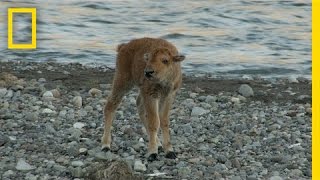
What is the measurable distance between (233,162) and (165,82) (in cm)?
133

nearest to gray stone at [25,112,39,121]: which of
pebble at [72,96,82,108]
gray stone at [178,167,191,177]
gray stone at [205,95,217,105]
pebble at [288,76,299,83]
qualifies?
pebble at [72,96,82,108]

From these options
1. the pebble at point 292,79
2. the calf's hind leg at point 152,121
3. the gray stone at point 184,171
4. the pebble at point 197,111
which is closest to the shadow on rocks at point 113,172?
the gray stone at point 184,171

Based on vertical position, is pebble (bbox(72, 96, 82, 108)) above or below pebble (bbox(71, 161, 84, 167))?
below

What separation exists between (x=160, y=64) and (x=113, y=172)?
1565mm

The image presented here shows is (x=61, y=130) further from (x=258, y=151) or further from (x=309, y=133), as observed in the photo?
(x=309, y=133)

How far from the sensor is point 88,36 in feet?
78.8

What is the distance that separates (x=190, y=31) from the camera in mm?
24844

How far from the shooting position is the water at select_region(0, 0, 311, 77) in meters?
20.5

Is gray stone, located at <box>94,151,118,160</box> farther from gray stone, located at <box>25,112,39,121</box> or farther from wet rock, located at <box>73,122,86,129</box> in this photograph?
gray stone, located at <box>25,112,39,121</box>

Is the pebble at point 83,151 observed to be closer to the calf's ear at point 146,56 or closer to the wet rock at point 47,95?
the calf's ear at point 146,56

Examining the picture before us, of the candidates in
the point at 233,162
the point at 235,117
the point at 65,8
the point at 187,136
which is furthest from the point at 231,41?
the point at 233,162

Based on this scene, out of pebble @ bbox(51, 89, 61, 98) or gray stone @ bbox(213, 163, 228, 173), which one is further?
pebble @ bbox(51, 89, 61, 98)

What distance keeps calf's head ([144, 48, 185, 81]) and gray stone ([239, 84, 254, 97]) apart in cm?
529

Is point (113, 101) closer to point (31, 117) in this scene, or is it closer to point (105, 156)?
point (105, 156)
